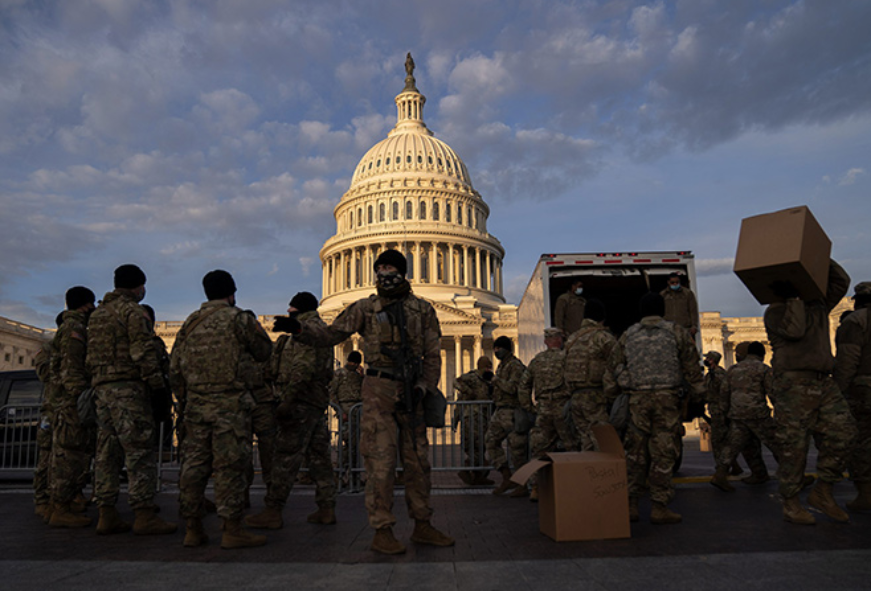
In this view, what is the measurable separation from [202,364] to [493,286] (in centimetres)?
7383

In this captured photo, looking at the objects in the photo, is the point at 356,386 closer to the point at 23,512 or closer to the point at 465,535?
the point at 23,512

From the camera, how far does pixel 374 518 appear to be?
5141 mm

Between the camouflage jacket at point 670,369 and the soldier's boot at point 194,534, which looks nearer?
the soldier's boot at point 194,534

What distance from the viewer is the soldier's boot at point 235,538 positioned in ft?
17.5

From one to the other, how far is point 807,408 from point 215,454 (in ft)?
18.0

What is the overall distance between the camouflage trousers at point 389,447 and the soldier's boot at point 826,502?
3.84 metres

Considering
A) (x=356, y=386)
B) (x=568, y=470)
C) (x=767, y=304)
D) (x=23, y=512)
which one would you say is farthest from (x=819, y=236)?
(x=23, y=512)

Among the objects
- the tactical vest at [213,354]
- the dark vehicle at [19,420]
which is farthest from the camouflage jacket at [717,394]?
the dark vehicle at [19,420]

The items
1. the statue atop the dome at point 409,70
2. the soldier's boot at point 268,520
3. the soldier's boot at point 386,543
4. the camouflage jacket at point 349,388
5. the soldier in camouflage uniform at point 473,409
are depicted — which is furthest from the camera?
the statue atop the dome at point 409,70

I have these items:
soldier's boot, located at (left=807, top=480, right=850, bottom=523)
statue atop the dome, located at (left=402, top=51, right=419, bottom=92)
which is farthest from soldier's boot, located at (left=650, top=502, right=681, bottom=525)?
statue atop the dome, located at (left=402, top=51, right=419, bottom=92)

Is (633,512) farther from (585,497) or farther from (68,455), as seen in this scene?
(68,455)

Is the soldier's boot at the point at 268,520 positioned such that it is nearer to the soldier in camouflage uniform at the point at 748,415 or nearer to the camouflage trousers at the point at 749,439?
the soldier in camouflage uniform at the point at 748,415

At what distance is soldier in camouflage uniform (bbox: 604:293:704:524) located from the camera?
6.24 m

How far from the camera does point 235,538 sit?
17.5 feet
